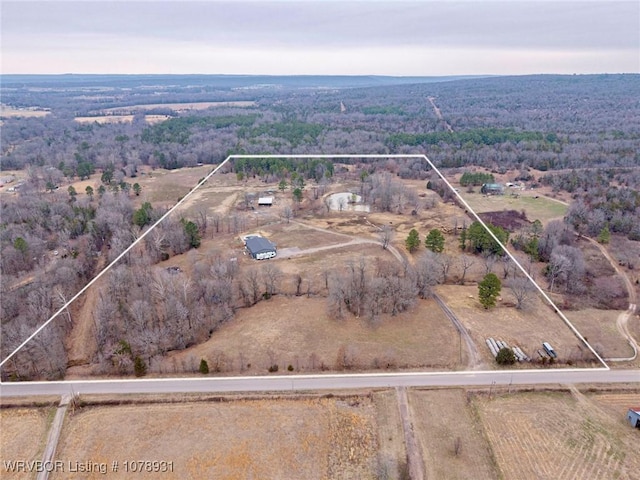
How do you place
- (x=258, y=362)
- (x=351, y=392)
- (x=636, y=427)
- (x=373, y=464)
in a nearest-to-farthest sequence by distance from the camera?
(x=373, y=464)
(x=636, y=427)
(x=351, y=392)
(x=258, y=362)

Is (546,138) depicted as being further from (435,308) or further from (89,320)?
(89,320)

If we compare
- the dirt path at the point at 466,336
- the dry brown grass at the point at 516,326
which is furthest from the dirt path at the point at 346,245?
the dry brown grass at the point at 516,326

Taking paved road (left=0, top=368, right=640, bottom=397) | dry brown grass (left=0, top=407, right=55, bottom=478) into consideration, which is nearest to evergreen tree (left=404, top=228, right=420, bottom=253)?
paved road (left=0, top=368, right=640, bottom=397)

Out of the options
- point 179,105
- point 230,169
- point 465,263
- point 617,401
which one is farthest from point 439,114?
point 617,401

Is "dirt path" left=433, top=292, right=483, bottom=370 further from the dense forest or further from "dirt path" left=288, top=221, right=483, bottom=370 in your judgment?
the dense forest

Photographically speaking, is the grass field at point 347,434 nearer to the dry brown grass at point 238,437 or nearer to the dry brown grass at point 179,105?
the dry brown grass at point 238,437

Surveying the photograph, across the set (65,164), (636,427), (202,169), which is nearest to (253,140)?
(202,169)
